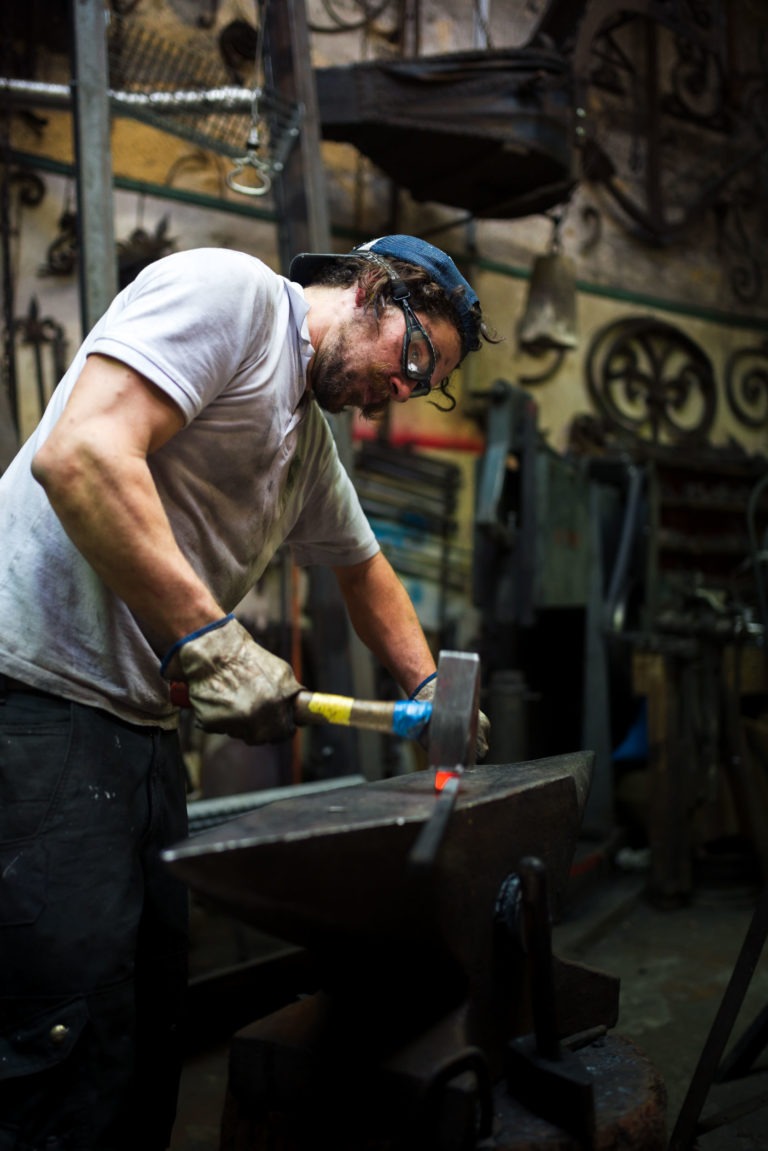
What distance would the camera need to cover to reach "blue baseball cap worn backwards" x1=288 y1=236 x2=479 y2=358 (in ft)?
4.96

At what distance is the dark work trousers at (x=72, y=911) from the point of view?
1.23 meters

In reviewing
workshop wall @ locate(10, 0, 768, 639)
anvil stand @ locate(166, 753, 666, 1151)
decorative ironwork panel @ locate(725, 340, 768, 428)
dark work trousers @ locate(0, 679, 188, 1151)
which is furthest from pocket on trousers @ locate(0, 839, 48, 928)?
decorative ironwork panel @ locate(725, 340, 768, 428)

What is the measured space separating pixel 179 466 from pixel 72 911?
630mm

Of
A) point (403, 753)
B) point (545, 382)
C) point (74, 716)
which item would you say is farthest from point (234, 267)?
point (545, 382)

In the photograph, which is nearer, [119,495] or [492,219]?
[119,495]

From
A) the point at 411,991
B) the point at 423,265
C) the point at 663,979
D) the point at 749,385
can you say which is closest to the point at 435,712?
the point at 411,991

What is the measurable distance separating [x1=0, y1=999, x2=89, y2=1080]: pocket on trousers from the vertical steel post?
1.87 m

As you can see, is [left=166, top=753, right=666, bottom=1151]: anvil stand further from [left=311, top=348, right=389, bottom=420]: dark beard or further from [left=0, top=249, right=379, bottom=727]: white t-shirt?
[left=311, top=348, right=389, bottom=420]: dark beard

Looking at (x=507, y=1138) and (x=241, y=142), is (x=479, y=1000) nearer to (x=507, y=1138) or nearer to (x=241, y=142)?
(x=507, y=1138)

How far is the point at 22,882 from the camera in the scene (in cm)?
126

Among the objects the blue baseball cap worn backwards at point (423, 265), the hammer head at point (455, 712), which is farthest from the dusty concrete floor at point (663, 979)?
the blue baseball cap worn backwards at point (423, 265)

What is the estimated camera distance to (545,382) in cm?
586

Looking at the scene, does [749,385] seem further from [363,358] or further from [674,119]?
[363,358]

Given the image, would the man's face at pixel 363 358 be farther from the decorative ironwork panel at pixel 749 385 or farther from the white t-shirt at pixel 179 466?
the decorative ironwork panel at pixel 749 385
